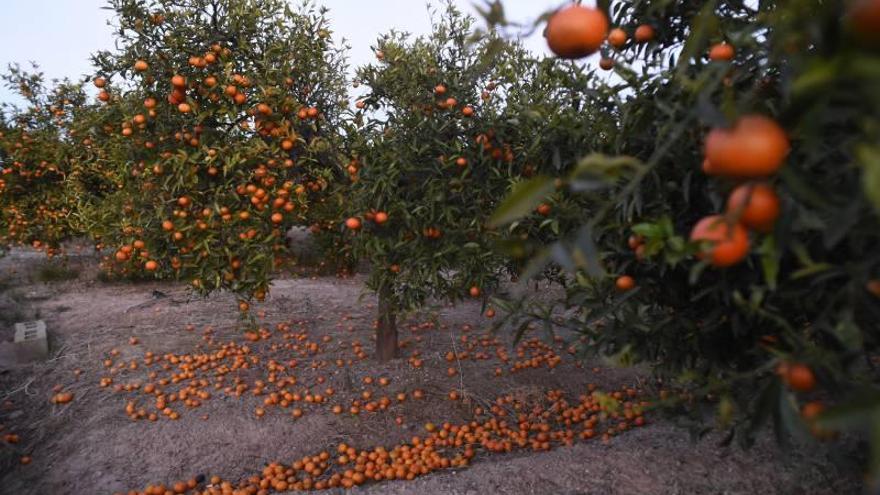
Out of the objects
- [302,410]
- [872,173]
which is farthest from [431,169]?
[872,173]

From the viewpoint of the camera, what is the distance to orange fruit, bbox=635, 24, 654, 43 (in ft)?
6.60

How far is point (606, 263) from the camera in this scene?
2.03 metres

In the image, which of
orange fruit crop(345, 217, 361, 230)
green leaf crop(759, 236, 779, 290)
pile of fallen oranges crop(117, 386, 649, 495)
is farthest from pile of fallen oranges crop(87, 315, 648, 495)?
green leaf crop(759, 236, 779, 290)

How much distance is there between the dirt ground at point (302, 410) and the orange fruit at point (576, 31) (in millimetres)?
1016

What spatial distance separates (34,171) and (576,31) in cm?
857

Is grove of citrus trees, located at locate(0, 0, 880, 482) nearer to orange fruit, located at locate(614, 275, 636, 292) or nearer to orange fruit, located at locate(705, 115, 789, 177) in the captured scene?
orange fruit, located at locate(614, 275, 636, 292)

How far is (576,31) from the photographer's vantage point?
95 centimetres

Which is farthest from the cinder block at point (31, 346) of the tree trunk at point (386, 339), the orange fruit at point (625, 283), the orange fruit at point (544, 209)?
the orange fruit at point (625, 283)

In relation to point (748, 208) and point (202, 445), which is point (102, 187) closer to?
point (202, 445)

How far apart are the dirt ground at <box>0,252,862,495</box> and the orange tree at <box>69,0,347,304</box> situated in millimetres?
984

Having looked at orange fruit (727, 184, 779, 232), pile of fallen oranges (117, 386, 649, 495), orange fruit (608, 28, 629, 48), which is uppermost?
orange fruit (608, 28, 629, 48)

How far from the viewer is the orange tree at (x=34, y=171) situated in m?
7.43

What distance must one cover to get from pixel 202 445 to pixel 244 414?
0.40m

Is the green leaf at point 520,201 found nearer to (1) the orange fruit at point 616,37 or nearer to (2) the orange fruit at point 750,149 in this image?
(2) the orange fruit at point 750,149
